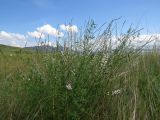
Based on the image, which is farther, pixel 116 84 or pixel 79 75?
pixel 116 84

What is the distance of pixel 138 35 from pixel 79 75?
3.88 feet

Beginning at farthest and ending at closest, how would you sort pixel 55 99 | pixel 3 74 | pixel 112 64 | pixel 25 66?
pixel 3 74, pixel 25 66, pixel 112 64, pixel 55 99

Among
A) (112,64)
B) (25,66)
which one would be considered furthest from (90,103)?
(25,66)

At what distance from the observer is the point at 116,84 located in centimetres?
491

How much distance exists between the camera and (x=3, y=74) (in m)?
7.07

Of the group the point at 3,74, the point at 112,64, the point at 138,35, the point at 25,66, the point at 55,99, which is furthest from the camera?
the point at 3,74

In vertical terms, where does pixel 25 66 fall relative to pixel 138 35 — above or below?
below

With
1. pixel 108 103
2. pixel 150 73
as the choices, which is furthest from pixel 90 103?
pixel 150 73

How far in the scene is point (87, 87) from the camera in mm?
4598

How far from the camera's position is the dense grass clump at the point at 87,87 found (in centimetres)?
451

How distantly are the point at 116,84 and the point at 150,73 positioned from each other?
31.4 inches

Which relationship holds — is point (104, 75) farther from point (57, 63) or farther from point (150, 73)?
point (150, 73)

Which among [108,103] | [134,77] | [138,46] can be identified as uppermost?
[138,46]

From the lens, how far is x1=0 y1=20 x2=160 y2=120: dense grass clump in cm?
451
